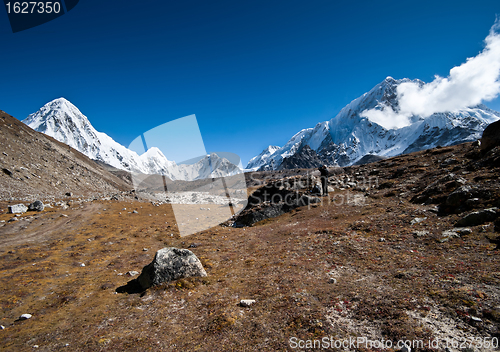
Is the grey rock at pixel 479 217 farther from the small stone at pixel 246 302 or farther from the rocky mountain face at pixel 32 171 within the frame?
Answer: the rocky mountain face at pixel 32 171

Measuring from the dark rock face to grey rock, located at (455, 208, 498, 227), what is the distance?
1852cm

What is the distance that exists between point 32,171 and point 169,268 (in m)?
66.6

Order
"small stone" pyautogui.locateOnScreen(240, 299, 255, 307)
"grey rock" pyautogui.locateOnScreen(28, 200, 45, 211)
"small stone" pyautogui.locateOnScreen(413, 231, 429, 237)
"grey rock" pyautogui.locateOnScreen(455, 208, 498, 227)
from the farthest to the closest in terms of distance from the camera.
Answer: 1. "grey rock" pyautogui.locateOnScreen(28, 200, 45, 211)
2. "small stone" pyautogui.locateOnScreen(413, 231, 429, 237)
3. "grey rock" pyautogui.locateOnScreen(455, 208, 498, 227)
4. "small stone" pyautogui.locateOnScreen(240, 299, 255, 307)

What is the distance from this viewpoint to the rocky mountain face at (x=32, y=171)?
43.8 metres

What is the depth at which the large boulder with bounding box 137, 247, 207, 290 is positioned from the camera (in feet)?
40.5

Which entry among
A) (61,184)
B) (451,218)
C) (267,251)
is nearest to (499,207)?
(451,218)

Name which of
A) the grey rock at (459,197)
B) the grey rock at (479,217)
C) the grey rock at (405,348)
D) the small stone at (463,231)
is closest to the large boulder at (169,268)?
the grey rock at (405,348)

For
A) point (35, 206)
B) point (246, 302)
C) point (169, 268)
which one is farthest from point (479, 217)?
point (35, 206)

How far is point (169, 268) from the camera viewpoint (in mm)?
12562

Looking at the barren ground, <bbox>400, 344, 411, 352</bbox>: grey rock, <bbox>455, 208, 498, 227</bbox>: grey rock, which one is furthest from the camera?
<bbox>455, 208, 498, 227</bbox>: grey rock

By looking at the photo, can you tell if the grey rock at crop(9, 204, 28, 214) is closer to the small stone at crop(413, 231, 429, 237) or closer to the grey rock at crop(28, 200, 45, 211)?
the grey rock at crop(28, 200, 45, 211)

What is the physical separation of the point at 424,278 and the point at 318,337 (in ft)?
20.4

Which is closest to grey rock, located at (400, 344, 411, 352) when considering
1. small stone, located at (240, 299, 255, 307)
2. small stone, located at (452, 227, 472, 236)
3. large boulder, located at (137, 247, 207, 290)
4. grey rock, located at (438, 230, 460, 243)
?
small stone, located at (240, 299, 255, 307)

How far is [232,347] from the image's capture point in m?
7.06
